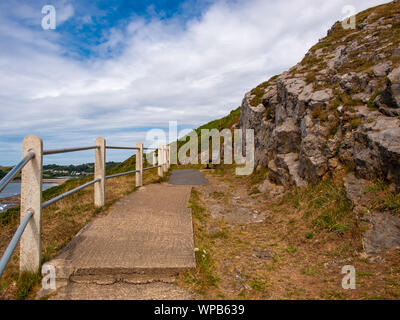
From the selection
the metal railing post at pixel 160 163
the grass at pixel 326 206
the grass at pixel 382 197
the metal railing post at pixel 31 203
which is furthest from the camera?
the metal railing post at pixel 160 163

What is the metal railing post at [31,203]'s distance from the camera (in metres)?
2.72

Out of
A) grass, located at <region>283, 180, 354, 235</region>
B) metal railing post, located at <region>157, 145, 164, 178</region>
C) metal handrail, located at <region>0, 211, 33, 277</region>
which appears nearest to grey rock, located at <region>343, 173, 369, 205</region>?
grass, located at <region>283, 180, 354, 235</region>

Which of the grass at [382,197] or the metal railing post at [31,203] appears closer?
the metal railing post at [31,203]

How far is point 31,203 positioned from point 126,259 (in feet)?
4.02

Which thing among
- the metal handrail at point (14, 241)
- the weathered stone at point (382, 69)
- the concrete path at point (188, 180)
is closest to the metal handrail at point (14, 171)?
the metal handrail at point (14, 241)

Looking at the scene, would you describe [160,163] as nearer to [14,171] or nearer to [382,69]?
[382,69]

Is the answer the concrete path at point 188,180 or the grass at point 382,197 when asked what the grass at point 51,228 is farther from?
the grass at point 382,197

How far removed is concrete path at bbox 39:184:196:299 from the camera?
2.62m

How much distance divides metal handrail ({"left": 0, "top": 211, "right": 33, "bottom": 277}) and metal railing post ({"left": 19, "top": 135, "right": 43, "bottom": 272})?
10cm

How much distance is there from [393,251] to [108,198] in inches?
217

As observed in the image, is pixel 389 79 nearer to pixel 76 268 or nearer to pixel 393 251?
pixel 393 251

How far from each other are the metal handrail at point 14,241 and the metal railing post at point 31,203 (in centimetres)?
10

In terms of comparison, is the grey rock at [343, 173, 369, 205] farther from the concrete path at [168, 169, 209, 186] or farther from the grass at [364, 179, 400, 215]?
the concrete path at [168, 169, 209, 186]

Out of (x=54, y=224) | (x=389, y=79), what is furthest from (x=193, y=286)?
(x=389, y=79)
